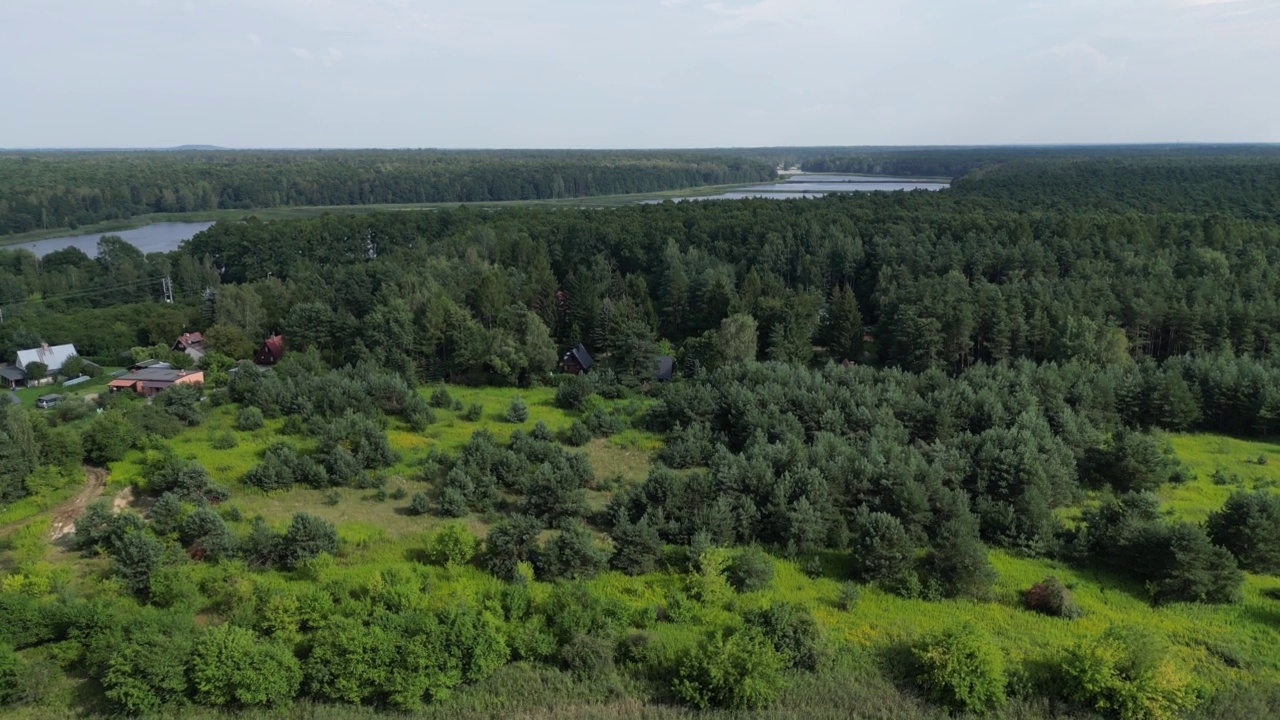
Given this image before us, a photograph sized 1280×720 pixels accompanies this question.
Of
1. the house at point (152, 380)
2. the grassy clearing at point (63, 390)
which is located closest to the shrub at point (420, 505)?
the house at point (152, 380)

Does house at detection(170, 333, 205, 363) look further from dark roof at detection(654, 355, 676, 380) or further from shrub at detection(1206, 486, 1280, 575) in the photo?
shrub at detection(1206, 486, 1280, 575)

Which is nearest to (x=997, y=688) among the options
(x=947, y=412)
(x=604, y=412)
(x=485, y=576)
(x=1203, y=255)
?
(x=485, y=576)

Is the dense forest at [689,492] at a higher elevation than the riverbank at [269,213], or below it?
below

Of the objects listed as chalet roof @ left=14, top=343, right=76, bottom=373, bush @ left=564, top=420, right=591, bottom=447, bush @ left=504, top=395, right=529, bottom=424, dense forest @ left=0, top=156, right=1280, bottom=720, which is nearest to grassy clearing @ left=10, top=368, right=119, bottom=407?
chalet roof @ left=14, top=343, right=76, bottom=373

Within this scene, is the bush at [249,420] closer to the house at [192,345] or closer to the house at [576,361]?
the house at [192,345]

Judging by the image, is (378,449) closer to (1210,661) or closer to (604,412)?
(604,412)

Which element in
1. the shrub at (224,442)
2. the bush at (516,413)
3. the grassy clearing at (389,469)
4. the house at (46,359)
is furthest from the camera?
the house at (46,359)
